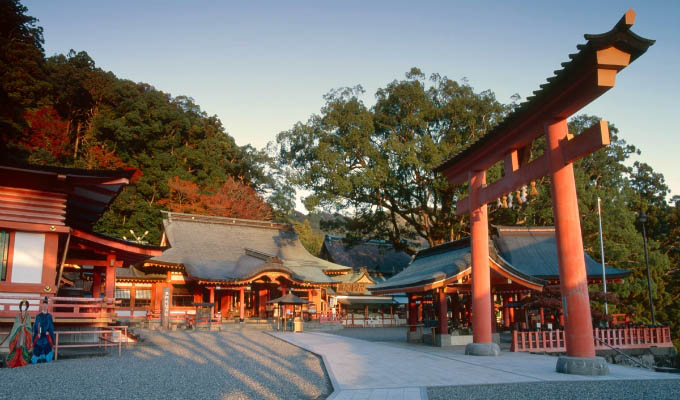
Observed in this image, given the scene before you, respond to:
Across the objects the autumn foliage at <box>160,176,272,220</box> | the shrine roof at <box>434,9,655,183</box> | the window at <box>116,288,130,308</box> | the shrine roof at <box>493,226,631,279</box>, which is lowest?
the window at <box>116,288,130,308</box>

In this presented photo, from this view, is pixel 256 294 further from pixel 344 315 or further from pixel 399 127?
pixel 399 127

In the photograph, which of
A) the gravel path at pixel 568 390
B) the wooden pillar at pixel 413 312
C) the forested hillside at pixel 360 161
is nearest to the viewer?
the gravel path at pixel 568 390

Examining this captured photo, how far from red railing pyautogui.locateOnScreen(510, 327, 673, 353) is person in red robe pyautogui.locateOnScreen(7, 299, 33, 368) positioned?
11962 mm

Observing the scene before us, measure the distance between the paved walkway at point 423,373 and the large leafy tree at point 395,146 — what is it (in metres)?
16.1

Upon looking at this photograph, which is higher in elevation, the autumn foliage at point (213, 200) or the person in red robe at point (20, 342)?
the autumn foliage at point (213, 200)

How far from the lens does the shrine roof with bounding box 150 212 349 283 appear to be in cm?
2733

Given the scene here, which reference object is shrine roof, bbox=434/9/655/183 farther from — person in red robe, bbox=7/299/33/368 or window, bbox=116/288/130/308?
window, bbox=116/288/130/308

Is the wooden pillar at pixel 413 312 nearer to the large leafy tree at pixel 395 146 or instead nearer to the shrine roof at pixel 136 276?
the large leafy tree at pixel 395 146

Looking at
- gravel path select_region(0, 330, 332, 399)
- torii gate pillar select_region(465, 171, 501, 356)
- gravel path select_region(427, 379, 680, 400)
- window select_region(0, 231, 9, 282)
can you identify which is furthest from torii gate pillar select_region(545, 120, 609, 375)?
window select_region(0, 231, 9, 282)

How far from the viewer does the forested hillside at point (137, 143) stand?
121 ft

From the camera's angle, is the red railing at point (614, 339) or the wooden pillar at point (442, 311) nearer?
the red railing at point (614, 339)

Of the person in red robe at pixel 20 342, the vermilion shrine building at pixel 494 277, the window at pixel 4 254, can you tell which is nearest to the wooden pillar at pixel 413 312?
the vermilion shrine building at pixel 494 277

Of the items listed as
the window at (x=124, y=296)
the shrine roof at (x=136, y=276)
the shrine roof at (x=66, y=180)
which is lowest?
the window at (x=124, y=296)

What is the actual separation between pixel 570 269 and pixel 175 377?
7240 mm
